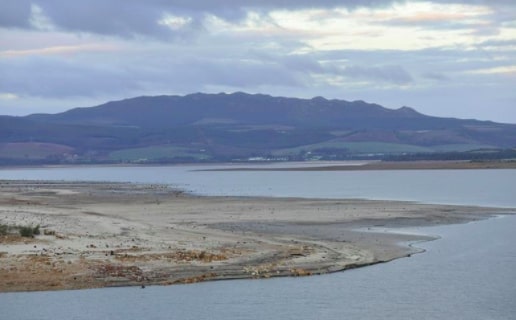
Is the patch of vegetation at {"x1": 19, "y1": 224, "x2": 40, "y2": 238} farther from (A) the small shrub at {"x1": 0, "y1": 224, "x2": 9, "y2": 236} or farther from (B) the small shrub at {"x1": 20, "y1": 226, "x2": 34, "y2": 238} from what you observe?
(A) the small shrub at {"x1": 0, "y1": 224, "x2": 9, "y2": 236}

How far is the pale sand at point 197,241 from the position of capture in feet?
107

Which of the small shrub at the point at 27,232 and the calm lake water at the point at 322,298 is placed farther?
the small shrub at the point at 27,232

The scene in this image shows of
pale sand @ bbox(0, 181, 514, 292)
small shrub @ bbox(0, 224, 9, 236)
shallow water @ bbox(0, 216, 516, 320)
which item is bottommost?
shallow water @ bbox(0, 216, 516, 320)

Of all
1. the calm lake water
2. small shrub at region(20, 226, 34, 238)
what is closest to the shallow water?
the calm lake water

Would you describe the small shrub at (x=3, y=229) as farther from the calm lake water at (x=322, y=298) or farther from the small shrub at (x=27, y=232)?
the calm lake water at (x=322, y=298)

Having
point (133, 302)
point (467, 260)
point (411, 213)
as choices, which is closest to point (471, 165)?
point (411, 213)

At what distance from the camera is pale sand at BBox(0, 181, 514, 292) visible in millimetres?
32688

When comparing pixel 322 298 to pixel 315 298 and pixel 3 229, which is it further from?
pixel 3 229

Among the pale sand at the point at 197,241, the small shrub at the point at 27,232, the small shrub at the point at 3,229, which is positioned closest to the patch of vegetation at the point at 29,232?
the small shrub at the point at 27,232

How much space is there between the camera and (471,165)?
180250mm

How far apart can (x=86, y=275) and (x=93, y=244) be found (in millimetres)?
6607

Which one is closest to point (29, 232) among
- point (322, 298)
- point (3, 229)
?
point (3, 229)

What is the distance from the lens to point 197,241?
4134cm

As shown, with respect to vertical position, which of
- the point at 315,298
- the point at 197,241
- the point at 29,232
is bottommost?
the point at 315,298
